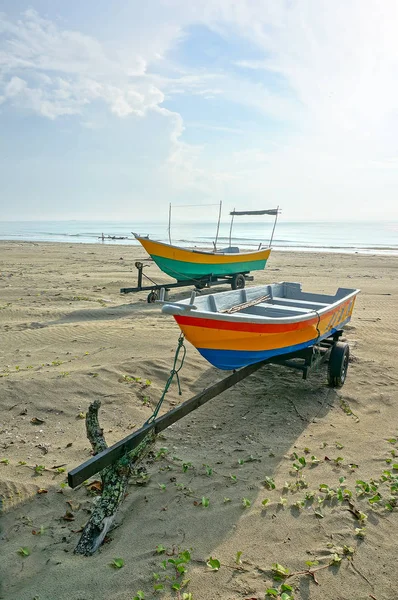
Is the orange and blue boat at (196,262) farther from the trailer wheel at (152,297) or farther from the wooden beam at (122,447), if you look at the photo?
the wooden beam at (122,447)

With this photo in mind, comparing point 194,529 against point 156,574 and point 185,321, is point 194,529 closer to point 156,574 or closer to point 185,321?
point 156,574

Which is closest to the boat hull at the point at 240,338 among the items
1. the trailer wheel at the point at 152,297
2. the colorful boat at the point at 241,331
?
the colorful boat at the point at 241,331

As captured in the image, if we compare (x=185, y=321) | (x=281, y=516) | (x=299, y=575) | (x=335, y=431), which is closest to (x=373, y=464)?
(x=335, y=431)

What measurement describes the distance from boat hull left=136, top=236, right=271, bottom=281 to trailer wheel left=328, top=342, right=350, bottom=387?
7124 millimetres

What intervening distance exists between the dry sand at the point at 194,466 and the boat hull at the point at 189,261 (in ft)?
14.5

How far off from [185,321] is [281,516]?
1.96m

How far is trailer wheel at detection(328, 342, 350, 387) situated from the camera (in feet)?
18.5

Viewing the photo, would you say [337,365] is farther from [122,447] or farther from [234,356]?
[122,447]

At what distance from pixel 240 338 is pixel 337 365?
79.7 inches

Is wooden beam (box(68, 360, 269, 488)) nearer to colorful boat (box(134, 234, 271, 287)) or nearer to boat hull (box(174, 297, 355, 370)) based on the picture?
boat hull (box(174, 297, 355, 370))

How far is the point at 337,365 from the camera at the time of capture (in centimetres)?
563

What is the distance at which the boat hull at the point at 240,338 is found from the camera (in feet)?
13.8

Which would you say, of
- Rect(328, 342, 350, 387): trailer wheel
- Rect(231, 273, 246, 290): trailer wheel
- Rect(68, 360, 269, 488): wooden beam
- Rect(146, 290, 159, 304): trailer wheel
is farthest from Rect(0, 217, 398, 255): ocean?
Rect(68, 360, 269, 488): wooden beam

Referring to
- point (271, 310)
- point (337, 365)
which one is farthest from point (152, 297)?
point (337, 365)
